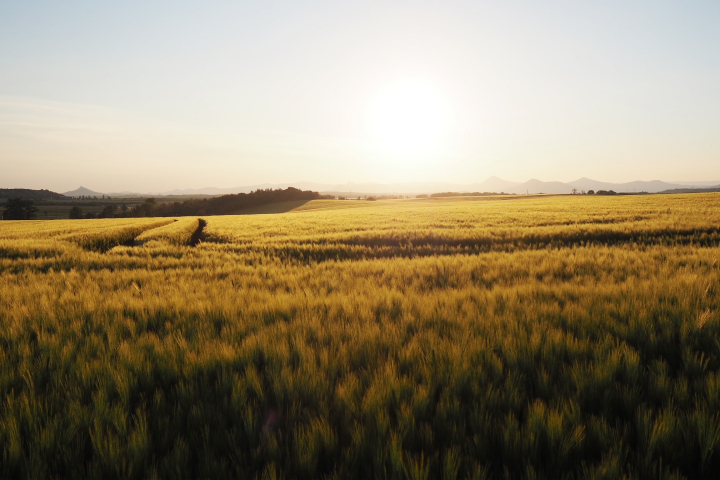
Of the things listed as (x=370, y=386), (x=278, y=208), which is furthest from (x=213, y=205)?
(x=370, y=386)

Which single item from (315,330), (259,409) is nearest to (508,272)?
(315,330)

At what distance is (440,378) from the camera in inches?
84.0

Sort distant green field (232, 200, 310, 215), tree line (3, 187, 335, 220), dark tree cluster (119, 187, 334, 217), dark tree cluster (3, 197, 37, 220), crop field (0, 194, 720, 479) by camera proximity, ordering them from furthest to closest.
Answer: dark tree cluster (119, 187, 334, 217), tree line (3, 187, 335, 220), dark tree cluster (3, 197, 37, 220), distant green field (232, 200, 310, 215), crop field (0, 194, 720, 479)

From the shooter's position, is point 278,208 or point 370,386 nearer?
point 370,386

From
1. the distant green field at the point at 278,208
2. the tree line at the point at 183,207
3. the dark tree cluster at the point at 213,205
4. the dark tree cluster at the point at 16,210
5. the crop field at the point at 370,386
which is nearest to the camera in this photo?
the crop field at the point at 370,386

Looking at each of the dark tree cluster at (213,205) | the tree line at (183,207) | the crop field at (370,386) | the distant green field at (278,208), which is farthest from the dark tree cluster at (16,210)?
the crop field at (370,386)

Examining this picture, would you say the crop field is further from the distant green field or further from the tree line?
the tree line

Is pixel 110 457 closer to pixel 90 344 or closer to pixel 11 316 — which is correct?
pixel 90 344

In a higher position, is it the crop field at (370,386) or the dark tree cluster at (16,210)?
the dark tree cluster at (16,210)

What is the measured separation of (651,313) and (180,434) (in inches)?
157

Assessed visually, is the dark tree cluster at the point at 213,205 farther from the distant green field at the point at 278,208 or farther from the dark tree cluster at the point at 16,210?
the dark tree cluster at the point at 16,210

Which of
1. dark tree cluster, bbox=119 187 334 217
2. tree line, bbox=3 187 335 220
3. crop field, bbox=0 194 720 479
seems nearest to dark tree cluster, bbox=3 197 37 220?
tree line, bbox=3 187 335 220

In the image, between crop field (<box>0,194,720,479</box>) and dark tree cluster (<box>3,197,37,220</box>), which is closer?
crop field (<box>0,194,720,479</box>)

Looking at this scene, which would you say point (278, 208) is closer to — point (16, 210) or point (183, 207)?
point (183, 207)
